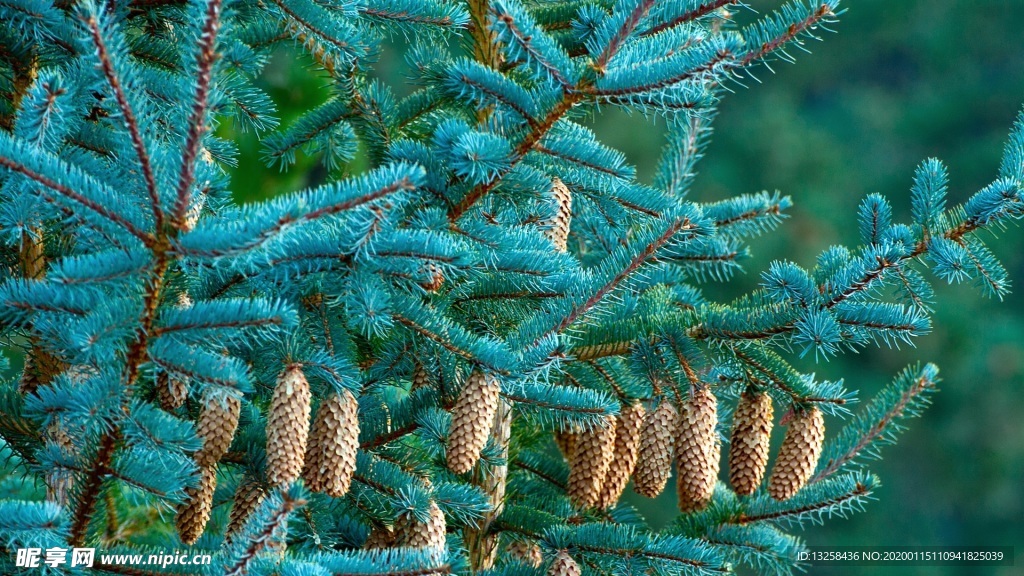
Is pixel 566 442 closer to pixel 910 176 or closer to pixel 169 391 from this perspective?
pixel 169 391

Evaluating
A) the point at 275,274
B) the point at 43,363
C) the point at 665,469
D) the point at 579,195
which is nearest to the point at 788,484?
the point at 665,469

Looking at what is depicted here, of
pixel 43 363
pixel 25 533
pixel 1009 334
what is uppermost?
pixel 1009 334

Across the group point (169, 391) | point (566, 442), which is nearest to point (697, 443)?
point (566, 442)

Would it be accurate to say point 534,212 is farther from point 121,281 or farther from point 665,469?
point 121,281

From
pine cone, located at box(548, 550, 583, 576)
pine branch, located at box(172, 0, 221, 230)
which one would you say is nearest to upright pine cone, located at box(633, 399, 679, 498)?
pine cone, located at box(548, 550, 583, 576)

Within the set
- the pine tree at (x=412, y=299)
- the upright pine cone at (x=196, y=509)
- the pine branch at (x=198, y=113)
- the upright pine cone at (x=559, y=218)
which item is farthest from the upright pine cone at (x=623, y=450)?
the pine branch at (x=198, y=113)
